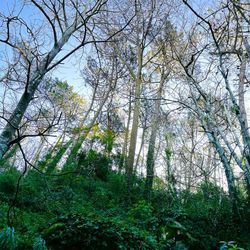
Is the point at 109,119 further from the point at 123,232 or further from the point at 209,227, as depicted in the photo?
the point at 123,232

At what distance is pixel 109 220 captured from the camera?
481 centimetres

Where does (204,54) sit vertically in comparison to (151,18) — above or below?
below

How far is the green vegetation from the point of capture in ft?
13.4

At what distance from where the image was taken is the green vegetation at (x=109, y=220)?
407cm

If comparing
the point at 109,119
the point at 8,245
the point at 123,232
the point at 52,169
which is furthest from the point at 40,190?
the point at 109,119

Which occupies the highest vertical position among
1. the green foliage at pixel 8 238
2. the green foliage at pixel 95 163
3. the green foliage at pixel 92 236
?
the green foliage at pixel 95 163

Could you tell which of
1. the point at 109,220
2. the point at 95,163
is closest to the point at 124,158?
the point at 95,163

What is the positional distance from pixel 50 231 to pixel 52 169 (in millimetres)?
7157

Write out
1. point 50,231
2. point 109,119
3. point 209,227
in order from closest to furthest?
point 50,231 < point 209,227 < point 109,119

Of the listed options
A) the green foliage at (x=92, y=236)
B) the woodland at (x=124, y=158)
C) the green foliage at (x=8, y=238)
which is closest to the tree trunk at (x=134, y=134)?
the woodland at (x=124, y=158)

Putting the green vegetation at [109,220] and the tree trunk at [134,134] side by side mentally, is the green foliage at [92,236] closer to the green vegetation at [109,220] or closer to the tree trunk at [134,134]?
the green vegetation at [109,220]

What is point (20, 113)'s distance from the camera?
10.3 feet

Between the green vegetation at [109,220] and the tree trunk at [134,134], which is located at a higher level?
the tree trunk at [134,134]

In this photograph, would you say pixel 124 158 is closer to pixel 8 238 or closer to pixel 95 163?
pixel 95 163
